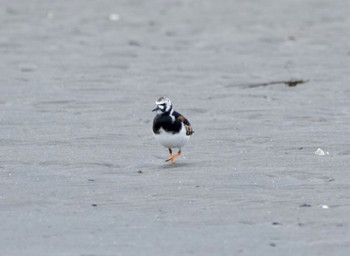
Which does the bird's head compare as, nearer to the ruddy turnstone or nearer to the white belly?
the ruddy turnstone

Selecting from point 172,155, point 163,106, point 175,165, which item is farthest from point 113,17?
point 175,165

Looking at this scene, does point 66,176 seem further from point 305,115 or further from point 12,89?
point 12,89

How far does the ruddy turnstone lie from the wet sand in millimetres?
191

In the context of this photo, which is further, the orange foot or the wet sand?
the orange foot

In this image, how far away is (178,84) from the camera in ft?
44.9

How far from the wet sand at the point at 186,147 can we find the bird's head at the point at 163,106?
439mm

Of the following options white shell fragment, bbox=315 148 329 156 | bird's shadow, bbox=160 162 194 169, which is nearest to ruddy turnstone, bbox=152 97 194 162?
bird's shadow, bbox=160 162 194 169

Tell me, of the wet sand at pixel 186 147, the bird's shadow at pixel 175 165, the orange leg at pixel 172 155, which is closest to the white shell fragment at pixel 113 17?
the wet sand at pixel 186 147

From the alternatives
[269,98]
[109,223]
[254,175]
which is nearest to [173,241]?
[109,223]

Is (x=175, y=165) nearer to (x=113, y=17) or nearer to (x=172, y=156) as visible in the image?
(x=172, y=156)

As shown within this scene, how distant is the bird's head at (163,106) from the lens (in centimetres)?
898

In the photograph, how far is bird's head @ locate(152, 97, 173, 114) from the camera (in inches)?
353

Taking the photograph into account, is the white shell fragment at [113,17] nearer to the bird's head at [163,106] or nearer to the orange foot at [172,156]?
the orange foot at [172,156]

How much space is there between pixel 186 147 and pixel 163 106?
94 cm
